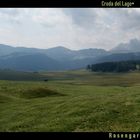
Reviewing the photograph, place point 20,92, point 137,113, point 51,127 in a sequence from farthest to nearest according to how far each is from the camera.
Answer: point 20,92 < point 137,113 < point 51,127
